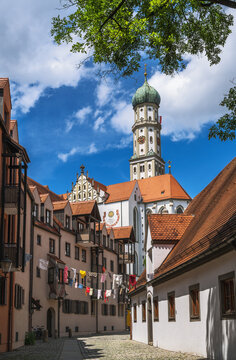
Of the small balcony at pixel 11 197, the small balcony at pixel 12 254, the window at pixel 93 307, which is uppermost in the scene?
the small balcony at pixel 11 197

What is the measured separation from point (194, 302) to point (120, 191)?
72.6 m

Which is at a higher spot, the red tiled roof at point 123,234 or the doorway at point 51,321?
the red tiled roof at point 123,234

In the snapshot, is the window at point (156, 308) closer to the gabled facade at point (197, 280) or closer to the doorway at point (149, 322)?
the gabled facade at point (197, 280)

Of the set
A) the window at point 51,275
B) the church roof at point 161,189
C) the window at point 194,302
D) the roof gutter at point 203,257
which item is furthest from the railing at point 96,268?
Result: the church roof at point 161,189

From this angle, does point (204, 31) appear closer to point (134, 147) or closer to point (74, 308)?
point (74, 308)

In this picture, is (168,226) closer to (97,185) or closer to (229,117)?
(229,117)

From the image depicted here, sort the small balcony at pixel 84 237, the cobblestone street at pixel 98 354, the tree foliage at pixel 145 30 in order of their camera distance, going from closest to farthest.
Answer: the tree foliage at pixel 145 30 < the cobblestone street at pixel 98 354 < the small balcony at pixel 84 237

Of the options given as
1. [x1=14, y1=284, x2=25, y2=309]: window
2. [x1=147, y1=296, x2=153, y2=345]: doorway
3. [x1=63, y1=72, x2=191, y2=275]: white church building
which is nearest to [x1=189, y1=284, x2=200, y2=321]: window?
[x1=147, y1=296, x2=153, y2=345]: doorway

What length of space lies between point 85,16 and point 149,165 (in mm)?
104164

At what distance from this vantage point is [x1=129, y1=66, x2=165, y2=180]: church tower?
115 meters

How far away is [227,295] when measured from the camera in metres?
12.8

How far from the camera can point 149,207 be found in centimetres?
9069

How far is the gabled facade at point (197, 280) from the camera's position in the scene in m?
12.6

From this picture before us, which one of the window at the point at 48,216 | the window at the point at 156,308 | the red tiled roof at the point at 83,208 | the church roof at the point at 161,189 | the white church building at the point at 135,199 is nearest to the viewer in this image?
the window at the point at 156,308
